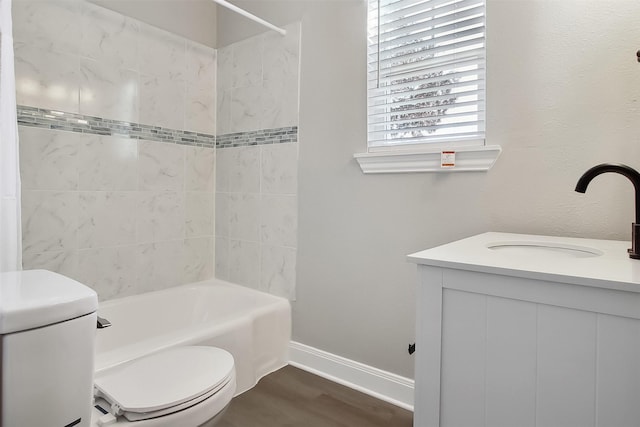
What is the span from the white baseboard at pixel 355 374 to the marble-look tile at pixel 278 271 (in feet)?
1.06

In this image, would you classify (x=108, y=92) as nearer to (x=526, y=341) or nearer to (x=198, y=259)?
(x=198, y=259)

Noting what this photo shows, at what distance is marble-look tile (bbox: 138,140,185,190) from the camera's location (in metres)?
2.32

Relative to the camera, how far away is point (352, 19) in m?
1.98

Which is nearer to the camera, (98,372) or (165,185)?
(98,372)

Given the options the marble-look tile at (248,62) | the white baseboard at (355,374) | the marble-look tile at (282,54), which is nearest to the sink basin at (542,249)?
the white baseboard at (355,374)

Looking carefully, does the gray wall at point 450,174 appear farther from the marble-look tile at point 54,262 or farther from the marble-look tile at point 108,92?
the marble-look tile at point 54,262

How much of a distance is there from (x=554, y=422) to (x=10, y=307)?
4.06 feet

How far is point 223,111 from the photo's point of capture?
2654 millimetres

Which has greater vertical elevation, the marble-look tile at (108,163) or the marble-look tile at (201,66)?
the marble-look tile at (201,66)

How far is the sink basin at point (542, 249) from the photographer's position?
1218mm

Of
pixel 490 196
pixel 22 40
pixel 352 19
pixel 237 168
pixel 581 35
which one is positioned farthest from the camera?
pixel 237 168

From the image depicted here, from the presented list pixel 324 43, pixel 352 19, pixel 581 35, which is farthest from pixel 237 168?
pixel 581 35

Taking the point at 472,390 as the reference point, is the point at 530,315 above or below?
above

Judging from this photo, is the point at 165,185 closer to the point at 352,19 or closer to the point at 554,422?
the point at 352,19
